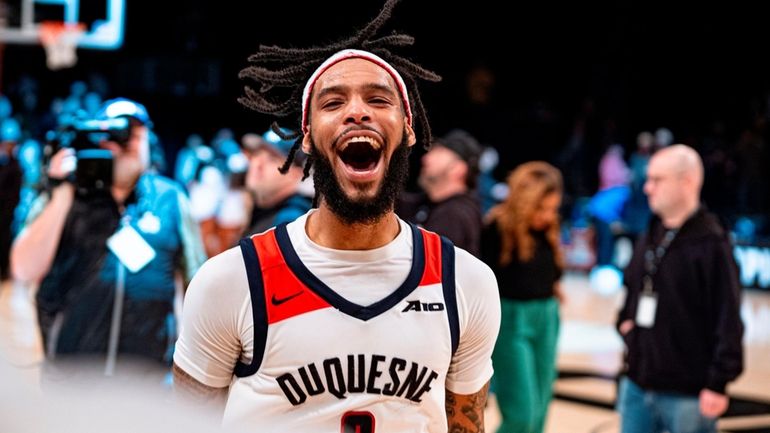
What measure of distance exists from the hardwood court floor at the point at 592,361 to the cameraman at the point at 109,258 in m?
0.53

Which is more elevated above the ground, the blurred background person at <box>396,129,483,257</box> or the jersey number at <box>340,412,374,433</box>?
the blurred background person at <box>396,129,483,257</box>

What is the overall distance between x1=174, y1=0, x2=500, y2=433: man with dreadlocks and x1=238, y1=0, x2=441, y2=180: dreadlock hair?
0.14 metres

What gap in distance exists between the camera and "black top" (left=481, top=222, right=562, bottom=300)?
5773mm

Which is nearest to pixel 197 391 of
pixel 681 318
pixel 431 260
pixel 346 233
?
pixel 346 233

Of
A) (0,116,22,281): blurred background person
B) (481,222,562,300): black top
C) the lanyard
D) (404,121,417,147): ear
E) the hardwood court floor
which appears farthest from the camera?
(0,116,22,281): blurred background person

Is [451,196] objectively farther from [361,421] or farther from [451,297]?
[361,421]

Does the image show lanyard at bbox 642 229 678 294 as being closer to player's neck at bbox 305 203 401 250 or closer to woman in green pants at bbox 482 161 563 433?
woman in green pants at bbox 482 161 563 433

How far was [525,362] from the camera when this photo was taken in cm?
559

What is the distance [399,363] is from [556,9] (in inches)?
972

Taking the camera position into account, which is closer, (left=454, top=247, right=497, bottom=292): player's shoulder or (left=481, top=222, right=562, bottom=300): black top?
(left=454, top=247, right=497, bottom=292): player's shoulder

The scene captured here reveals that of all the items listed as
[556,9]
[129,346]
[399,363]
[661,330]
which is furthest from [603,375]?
[556,9]

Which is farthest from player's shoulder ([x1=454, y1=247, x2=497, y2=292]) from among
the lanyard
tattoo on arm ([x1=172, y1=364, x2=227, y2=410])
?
the lanyard

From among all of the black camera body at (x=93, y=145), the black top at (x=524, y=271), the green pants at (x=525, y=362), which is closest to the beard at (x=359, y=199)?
the black camera body at (x=93, y=145)

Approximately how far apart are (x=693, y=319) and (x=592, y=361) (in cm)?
470
